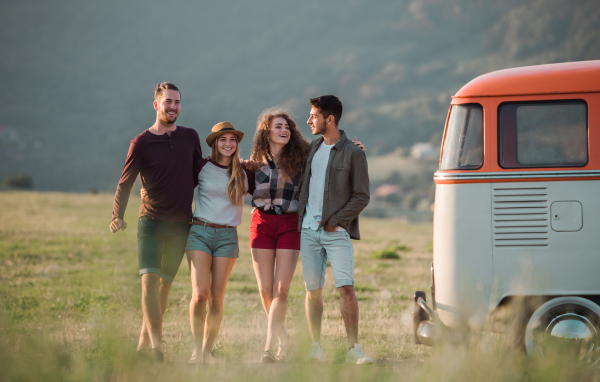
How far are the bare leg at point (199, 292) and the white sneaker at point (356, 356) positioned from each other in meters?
1.45

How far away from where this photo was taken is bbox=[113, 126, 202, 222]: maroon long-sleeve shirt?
5.43 meters

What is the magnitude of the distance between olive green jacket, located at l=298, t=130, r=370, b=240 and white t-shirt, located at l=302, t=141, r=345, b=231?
0.06 metres

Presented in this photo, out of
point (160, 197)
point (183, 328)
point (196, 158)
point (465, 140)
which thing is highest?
point (465, 140)

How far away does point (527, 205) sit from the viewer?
4.92 metres

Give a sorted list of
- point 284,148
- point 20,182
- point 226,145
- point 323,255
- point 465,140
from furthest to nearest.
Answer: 1. point 20,182
2. point 284,148
3. point 226,145
4. point 323,255
5. point 465,140

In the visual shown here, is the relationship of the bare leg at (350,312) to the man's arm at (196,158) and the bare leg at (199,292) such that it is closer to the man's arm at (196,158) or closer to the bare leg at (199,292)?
the bare leg at (199,292)

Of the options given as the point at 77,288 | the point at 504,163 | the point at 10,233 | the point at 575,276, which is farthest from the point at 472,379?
the point at 10,233

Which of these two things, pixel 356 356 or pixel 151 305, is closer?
pixel 356 356

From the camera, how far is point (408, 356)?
19.3 feet

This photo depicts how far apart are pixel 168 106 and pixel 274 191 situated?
4.54 feet

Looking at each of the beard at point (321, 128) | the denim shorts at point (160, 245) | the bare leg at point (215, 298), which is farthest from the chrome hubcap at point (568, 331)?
the denim shorts at point (160, 245)

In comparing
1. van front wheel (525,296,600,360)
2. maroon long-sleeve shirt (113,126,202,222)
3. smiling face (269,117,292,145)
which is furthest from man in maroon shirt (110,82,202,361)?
van front wheel (525,296,600,360)

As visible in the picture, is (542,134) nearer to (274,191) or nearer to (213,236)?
(274,191)

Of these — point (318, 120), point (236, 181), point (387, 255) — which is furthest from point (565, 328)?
point (387, 255)
